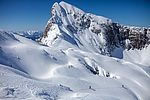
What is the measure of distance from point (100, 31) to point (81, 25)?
1421 cm

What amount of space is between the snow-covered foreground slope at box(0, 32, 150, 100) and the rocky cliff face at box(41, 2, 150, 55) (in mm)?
91567

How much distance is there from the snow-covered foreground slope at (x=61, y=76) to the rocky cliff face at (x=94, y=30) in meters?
91.6

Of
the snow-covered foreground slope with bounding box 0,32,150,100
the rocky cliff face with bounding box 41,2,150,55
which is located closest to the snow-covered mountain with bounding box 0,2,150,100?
the snow-covered foreground slope with bounding box 0,32,150,100

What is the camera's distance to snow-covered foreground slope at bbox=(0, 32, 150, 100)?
96.4ft

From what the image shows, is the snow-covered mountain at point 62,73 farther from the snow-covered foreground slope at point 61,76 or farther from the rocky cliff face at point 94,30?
the rocky cliff face at point 94,30

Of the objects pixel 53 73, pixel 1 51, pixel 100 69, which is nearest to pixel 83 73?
pixel 53 73

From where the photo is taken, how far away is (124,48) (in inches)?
6698

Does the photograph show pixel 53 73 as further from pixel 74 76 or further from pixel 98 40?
pixel 98 40

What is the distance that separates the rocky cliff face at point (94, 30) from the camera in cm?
16050

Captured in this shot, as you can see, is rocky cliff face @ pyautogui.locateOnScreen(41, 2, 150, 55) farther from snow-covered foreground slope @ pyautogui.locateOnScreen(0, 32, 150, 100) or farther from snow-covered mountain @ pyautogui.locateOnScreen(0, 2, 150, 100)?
snow-covered foreground slope @ pyautogui.locateOnScreen(0, 32, 150, 100)

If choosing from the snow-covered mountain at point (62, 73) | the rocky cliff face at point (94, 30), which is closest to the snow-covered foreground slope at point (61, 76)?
the snow-covered mountain at point (62, 73)

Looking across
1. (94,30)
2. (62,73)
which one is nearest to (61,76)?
(62,73)

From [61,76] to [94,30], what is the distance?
12844cm

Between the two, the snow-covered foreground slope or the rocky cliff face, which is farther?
the rocky cliff face
